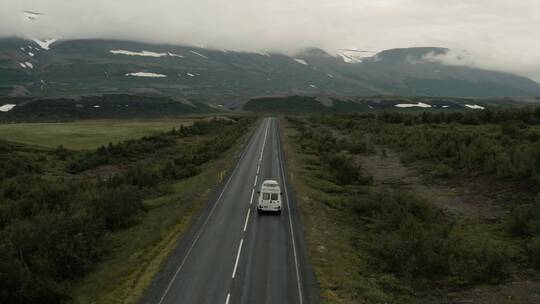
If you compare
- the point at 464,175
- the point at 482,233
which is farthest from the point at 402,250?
the point at 464,175

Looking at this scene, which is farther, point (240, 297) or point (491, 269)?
point (491, 269)

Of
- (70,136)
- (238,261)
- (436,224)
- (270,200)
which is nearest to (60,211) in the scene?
Answer: (270,200)

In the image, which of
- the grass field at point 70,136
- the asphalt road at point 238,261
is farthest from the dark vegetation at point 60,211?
the grass field at point 70,136

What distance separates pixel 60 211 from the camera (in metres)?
36.3

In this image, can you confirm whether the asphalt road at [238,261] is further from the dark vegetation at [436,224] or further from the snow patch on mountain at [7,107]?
the snow patch on mountain at [7,107]

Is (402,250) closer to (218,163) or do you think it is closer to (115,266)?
(115,266)

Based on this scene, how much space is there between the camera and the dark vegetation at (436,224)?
2319cm

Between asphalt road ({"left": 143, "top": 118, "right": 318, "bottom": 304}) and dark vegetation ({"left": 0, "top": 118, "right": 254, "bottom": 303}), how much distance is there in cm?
567

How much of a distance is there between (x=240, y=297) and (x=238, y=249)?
6.63m

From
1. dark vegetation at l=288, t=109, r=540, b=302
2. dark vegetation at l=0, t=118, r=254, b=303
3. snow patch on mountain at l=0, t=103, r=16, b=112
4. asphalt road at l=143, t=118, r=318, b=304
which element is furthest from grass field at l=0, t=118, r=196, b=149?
snow patch on mountain at l=0, t=103, r=16, b=112

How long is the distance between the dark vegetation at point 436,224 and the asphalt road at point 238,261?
13.5ft

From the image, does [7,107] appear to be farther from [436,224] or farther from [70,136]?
[436,224]

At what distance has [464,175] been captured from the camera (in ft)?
153

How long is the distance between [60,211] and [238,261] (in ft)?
63.8
